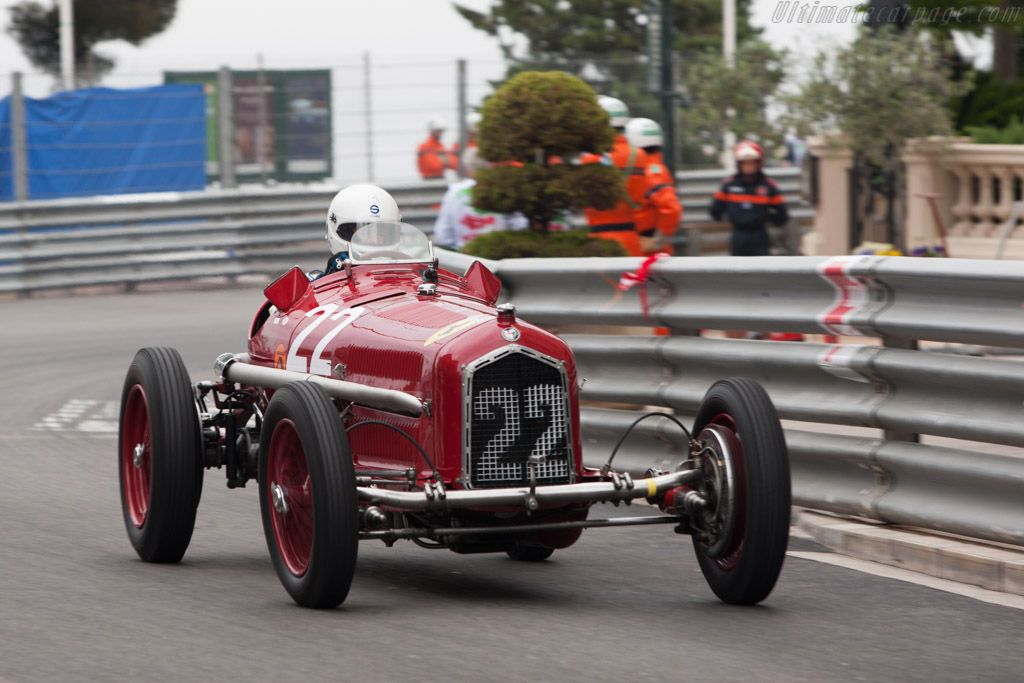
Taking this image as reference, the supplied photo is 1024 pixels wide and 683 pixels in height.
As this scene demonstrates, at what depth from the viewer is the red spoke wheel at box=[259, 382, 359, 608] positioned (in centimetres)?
553

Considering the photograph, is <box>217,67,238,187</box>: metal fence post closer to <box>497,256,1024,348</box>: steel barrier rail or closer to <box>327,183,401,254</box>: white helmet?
<box>497,256,1024,348</box>: steel barrier rail

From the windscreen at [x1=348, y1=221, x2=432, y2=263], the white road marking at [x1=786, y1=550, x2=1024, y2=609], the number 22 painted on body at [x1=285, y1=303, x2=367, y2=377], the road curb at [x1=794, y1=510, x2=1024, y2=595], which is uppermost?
the windscreen at [x1=348, y1=221, x2=432, y2=263]

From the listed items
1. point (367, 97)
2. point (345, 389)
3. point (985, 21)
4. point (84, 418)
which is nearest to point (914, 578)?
point (345, 389)

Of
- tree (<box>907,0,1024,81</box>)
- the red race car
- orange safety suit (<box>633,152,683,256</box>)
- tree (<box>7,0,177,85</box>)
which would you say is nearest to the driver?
the red race car

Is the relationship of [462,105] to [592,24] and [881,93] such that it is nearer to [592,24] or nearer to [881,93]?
[881,93]

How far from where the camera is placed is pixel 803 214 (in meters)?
23.8

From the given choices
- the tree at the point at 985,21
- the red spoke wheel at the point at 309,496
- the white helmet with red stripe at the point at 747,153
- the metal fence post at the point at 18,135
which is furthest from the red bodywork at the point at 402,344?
the metal fence post at the point at 18,135

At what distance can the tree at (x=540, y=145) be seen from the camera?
10.6 meters

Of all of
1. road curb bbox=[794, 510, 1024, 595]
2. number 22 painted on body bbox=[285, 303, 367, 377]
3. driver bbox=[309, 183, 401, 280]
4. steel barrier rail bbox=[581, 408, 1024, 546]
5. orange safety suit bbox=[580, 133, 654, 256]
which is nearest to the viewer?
road curb bbox=[794, 510, 1024, 595]

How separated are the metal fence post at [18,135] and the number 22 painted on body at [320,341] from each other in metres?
14.3

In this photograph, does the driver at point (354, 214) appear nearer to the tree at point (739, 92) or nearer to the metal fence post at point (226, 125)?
the tree at point (739, 92)

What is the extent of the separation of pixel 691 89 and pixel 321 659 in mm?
18066

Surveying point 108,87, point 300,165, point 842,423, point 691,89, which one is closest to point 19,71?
point 108,87

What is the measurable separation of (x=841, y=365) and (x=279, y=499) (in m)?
2.59
